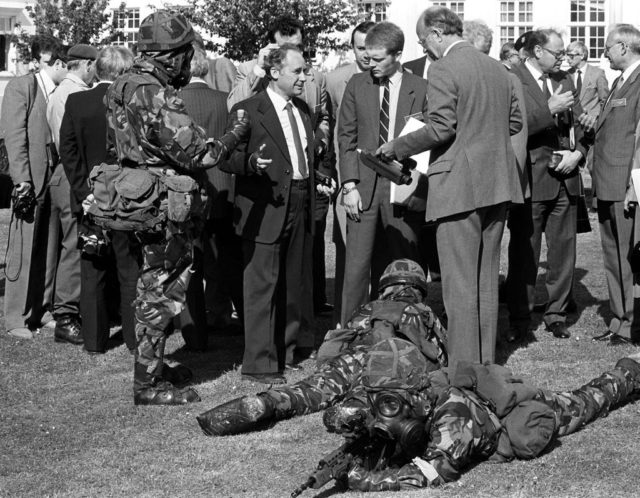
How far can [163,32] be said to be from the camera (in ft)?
23.8

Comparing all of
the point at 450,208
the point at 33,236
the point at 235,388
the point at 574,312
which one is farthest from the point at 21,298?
the point at 574,312

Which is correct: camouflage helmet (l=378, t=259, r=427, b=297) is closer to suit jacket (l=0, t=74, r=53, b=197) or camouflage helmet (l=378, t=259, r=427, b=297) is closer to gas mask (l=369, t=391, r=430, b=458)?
gas mask (l=369, t=391, r=430, b=458)

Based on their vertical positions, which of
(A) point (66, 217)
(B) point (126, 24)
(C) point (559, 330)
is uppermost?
(B) point (126, 24)

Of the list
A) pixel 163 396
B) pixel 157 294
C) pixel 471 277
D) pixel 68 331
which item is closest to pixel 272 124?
pixel 157 294

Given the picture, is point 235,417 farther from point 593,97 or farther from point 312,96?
point 593,97

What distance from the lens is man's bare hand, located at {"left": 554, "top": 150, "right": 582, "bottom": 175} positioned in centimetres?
948

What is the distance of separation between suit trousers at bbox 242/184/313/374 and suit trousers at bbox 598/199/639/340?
2607mm

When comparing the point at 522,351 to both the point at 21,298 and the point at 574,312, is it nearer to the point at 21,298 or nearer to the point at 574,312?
the point at 574,312

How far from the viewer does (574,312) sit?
10531mm

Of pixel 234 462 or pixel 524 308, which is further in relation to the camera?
pixel 524 308

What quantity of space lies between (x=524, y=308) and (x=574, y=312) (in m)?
1.23

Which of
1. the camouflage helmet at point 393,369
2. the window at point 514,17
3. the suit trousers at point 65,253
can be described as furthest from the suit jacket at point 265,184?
the window at point 514,17

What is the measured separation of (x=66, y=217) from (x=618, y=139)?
15.3 feet

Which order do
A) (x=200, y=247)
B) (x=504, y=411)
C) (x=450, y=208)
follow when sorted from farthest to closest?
(x=200, y=247) → (x=450, y=208) → (x=504, y=411)
